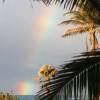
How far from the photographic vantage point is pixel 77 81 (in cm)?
828

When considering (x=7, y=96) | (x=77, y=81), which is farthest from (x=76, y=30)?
(x=77, y=81)

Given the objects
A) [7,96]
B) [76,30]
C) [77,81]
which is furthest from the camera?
[76,30]

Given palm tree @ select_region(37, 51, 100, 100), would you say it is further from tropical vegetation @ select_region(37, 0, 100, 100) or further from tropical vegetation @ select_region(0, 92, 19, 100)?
tropical vegetation @ select_region(0, 92, 19, 100)

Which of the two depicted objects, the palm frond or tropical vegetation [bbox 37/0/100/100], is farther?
the palm frond

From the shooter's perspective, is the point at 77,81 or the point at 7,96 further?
the point at 7,96

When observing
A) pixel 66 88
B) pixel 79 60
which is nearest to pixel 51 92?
pixel 66 88

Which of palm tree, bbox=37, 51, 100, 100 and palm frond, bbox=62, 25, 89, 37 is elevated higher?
palm frond, bbox=62, 25, 89, 37

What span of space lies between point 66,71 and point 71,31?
90.0 feet

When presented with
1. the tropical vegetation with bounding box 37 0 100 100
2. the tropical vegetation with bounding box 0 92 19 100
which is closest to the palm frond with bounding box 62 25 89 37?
the tropical vegetation with bounding box 0 92 19 100

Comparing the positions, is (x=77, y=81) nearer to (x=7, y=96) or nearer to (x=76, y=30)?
(x=7, y=96)

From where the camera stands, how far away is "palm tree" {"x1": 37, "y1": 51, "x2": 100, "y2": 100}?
317 inches

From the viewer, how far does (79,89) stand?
8.06 meters

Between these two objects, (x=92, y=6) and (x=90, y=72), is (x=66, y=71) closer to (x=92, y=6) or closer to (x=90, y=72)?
(x=90, y=72)

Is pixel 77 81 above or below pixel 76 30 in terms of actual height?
below
